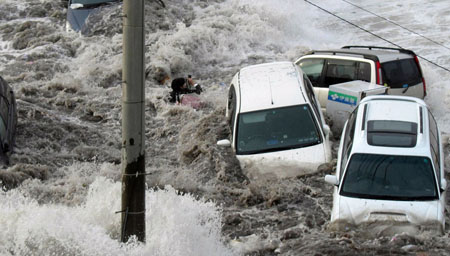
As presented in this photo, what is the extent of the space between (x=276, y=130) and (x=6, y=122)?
15.6 ft

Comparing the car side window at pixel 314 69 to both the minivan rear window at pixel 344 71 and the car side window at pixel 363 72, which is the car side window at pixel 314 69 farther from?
the car side window at pixel 363 72

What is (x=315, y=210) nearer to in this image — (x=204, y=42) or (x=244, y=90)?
(x=244, y=90)

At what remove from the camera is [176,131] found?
14.4 metres

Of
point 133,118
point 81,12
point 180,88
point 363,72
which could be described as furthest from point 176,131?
point 81,12

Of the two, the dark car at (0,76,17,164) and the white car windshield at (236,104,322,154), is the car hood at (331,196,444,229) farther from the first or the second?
the dark car at (0,76,17,164)

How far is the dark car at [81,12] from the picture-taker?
70.2 feet

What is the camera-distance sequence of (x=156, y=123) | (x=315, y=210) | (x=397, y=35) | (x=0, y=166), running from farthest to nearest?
(x=397, y=35)
(x=156, y=123)
(x=0, y=166)
(x=315, y=210)

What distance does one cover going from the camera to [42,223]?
7141 mm

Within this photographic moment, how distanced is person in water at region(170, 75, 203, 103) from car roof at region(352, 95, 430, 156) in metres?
6.42

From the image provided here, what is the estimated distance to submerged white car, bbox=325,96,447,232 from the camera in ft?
27.4

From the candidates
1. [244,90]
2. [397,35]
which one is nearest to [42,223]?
[244,90]

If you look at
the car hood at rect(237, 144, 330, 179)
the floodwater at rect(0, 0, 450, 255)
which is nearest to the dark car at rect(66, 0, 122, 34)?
the floodwater at rect(0, 0, 450, 255)

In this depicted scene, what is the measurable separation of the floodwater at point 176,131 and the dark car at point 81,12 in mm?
284

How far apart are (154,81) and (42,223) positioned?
463 inches
